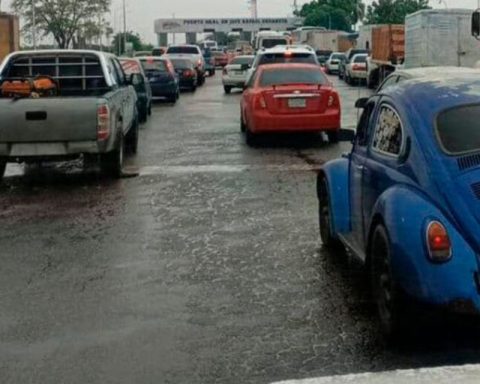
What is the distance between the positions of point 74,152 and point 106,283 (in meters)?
5.19

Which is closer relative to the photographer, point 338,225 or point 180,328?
point 180,328

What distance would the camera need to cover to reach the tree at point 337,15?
12106 centimetres

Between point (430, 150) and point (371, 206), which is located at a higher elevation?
point (430, 150)

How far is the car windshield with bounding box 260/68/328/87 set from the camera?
17.7 m

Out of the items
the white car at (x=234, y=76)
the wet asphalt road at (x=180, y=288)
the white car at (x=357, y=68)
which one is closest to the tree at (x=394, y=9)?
the white car at (x=357, y=68)

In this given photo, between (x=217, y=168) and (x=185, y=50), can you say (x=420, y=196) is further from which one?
(x=185, y=50)

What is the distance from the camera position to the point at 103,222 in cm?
1013

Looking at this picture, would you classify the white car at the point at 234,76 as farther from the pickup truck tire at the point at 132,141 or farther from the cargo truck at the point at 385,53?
the pickup truck tire at the point at 132,141

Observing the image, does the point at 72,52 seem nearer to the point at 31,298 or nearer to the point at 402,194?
the point at 31,298

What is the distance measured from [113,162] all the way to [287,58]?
1265 centimetres

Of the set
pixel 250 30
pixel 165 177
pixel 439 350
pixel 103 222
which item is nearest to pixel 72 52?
pixel 165 177

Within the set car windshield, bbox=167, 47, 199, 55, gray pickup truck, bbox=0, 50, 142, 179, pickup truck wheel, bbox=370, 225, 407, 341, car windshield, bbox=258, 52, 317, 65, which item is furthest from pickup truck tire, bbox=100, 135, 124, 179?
car windshield, bbox=167, 47, 199, 55

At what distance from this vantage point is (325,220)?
8547 millimetres

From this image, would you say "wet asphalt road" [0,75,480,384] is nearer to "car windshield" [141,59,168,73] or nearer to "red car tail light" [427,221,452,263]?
"red car tail light" [427,221,452,263]
